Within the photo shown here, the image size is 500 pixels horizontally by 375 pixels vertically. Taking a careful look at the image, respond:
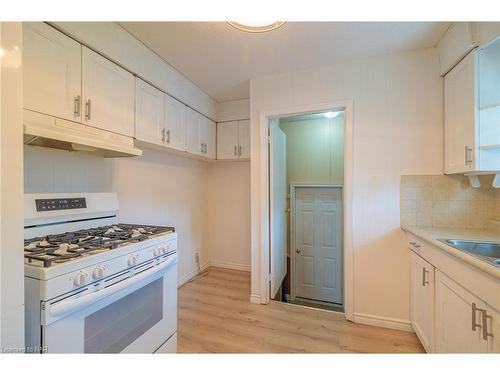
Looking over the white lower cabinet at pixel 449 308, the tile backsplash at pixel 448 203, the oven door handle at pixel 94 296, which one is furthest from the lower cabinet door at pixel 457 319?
the oven door handle at pixel 94 296

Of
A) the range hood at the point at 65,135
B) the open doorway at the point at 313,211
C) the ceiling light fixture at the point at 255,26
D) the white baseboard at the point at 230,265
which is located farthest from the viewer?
the white baseboard at the point at 230,265

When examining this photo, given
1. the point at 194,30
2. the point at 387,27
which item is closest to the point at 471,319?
the point at 387,27

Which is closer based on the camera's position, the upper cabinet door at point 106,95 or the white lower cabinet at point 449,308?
the white lower cabinet at point 449,308

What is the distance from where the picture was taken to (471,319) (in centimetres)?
102

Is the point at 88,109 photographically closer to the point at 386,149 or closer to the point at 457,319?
the point at 386,149

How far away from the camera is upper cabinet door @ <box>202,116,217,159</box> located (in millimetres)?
2809

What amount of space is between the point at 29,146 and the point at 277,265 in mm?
2405

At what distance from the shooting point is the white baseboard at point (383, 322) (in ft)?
6.13

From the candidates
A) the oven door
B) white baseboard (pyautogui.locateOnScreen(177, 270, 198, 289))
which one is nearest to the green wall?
white baseboard (pyautogui.locateOnScreen(177, 270, 198, 289))

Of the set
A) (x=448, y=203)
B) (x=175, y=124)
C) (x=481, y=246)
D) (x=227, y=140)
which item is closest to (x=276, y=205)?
(x=227, y=140)

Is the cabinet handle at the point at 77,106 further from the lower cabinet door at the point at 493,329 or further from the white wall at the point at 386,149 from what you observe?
the lower cabinet door at the point at 493,329

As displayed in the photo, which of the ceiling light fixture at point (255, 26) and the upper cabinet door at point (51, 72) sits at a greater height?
the ceiling light fixture at point (255, 26)

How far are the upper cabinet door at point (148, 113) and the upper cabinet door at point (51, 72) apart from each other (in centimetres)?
45
